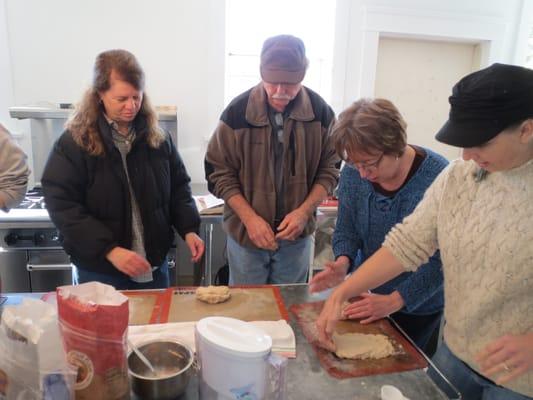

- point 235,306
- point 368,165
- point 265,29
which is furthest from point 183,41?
point 235,306

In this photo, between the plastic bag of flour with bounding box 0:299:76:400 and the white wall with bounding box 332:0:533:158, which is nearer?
the plastic bag of flour with bounding box 0:299:76:400

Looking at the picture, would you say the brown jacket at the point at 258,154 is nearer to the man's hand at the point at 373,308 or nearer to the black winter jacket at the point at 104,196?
the black winter jacket at the point at 104,196

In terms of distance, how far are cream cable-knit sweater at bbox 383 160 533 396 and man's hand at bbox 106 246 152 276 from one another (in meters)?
0.72

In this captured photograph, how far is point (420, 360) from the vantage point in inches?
36.3

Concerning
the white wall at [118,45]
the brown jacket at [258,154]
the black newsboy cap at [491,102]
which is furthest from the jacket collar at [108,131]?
the white wall at [118,45]

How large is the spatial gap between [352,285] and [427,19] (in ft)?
8.42

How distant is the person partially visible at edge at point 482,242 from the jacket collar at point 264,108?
0.69 meters

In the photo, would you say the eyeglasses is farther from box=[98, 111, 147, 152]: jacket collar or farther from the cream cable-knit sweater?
box=[98, 111, 147, 152]: jacket collar

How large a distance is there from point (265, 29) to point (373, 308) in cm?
230

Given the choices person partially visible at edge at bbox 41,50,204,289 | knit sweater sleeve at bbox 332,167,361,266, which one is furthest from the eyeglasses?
person partially visible at edge at bbox 41,50,204,289

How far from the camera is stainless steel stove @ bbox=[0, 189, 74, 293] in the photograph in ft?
6.88

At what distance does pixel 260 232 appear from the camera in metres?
1.44

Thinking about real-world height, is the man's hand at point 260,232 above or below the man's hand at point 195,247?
above

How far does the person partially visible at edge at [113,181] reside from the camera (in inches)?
49.6
